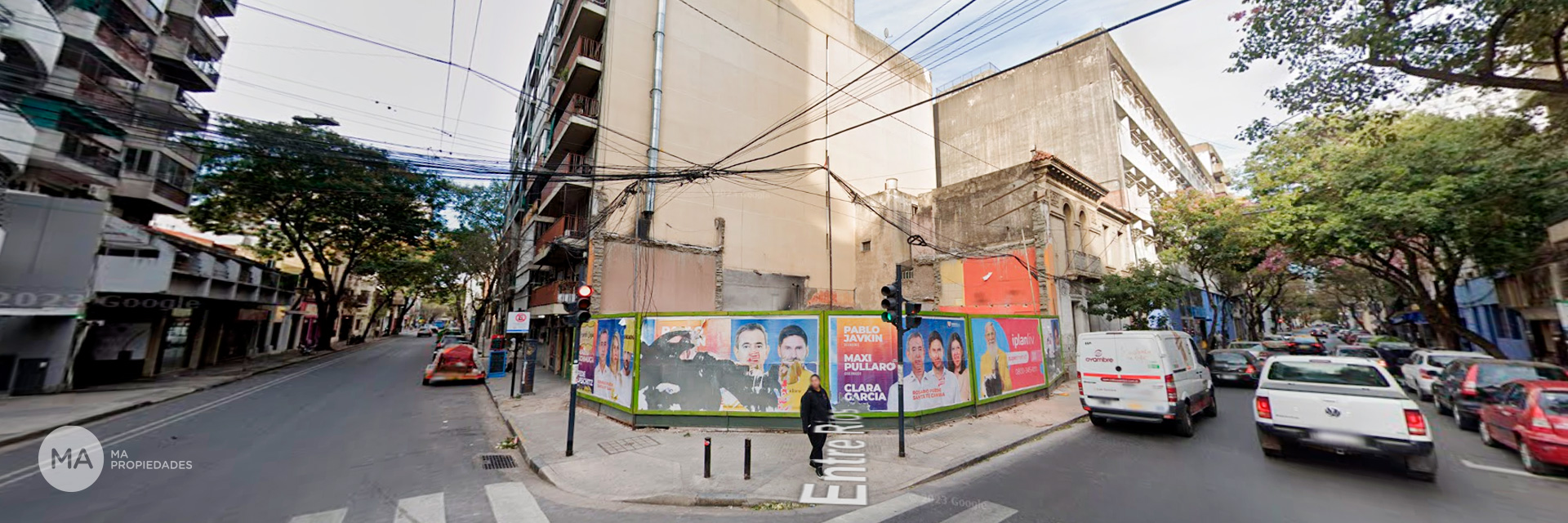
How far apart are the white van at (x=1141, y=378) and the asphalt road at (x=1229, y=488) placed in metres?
0.74

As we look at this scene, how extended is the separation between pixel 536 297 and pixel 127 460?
47.5 feet

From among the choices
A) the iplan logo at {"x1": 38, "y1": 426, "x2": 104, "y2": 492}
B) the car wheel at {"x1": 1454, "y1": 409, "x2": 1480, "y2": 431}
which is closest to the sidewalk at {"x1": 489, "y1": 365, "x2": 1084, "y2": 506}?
the iplan logo at {"x1": 38, "y1": 426, "x2": 104, "y2": 492}

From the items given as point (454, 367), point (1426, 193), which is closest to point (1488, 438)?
point (1426, 193)

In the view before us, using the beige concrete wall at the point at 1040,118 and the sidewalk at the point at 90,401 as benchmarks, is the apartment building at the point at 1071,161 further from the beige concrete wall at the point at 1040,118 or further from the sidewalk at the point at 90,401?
the sidewalk at the point at 90,401

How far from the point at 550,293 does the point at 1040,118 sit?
27017 mm

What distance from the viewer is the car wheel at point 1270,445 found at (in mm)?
7559

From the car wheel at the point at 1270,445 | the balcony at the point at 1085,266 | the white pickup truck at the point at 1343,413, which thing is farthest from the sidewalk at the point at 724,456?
the balcony at the point at 1085,266

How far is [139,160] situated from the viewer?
71.7 feet

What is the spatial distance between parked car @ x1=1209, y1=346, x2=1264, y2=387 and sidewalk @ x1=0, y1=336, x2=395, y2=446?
30.2 metres

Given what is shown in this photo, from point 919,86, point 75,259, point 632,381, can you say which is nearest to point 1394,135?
point 919,86

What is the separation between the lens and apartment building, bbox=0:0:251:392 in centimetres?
1326

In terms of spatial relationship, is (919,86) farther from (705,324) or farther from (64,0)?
(64,0)

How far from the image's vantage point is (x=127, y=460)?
7797 mm

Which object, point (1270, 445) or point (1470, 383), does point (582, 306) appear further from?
point (1470, 383)
